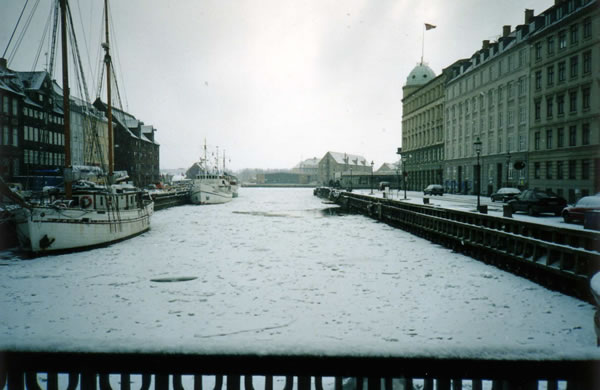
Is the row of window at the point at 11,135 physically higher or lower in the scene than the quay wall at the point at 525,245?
higher

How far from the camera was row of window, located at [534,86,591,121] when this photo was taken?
38469mm

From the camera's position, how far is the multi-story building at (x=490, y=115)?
50031 mm

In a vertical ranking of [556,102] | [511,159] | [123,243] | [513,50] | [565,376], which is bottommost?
[123,243]

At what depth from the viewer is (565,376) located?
2.21 m

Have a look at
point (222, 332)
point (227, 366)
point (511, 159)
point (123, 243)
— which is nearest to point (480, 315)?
point (222, 332)

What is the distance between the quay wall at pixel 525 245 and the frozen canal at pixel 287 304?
59 centimetres

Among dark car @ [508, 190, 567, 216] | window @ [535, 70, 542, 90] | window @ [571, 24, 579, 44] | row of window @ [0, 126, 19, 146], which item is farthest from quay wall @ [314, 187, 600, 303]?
row of window @ [0, 126, 19, 146]

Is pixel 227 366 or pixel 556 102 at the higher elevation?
pixel 556 102

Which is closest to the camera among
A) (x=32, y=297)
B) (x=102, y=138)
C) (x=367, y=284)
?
(x=32, y=297)

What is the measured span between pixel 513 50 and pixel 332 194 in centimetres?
3088

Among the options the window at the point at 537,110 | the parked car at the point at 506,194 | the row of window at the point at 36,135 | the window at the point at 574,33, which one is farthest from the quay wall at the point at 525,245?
the row of window at the point at 36,135

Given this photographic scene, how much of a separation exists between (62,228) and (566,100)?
44.0 m

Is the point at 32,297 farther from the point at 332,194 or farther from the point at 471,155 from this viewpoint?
the point at 471,155

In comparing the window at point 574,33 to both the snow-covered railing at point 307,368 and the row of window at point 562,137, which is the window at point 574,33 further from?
the snow-covered railing at point 307,368
